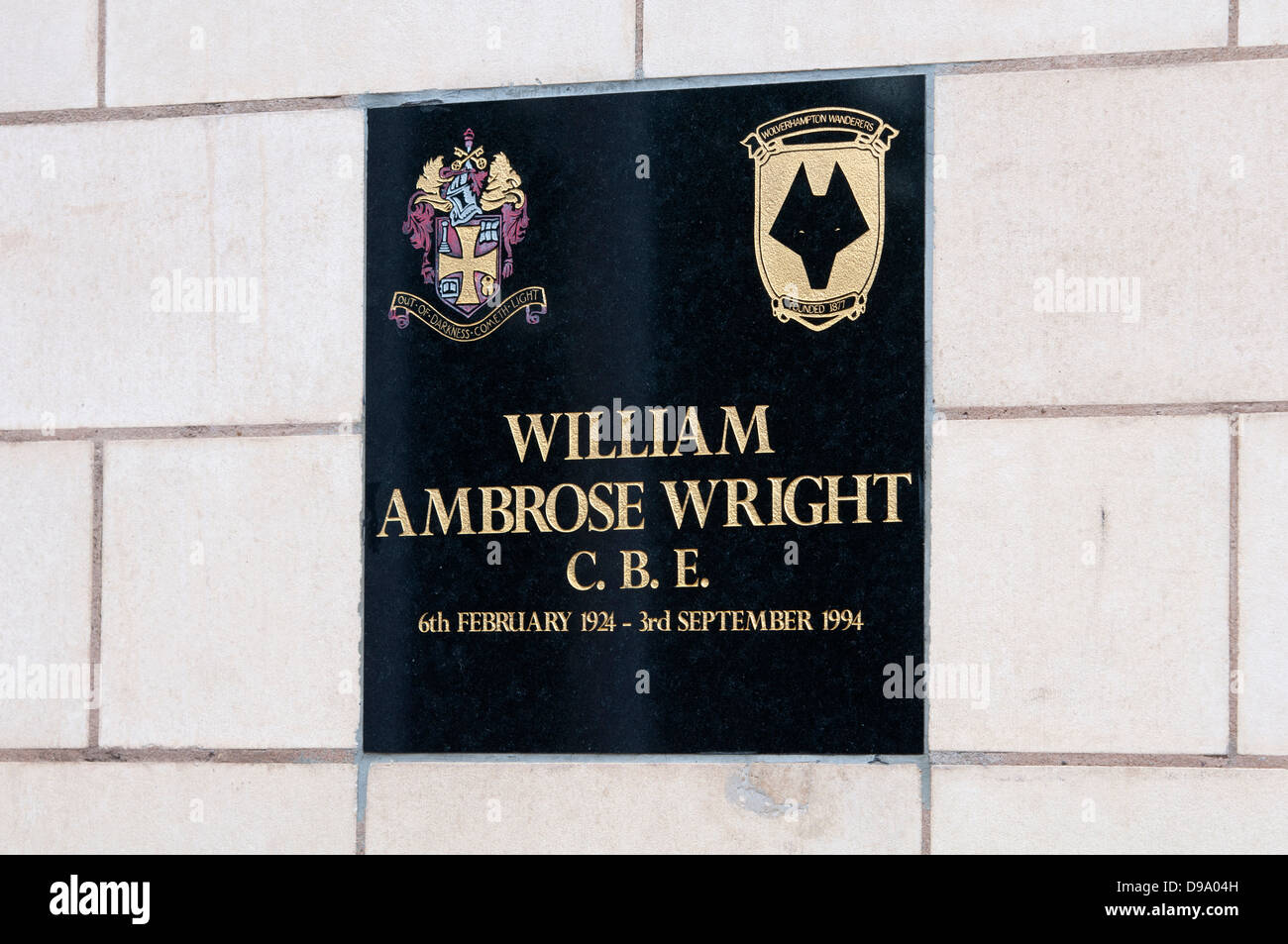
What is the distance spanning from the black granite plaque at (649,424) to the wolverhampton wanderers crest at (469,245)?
1 centimetres

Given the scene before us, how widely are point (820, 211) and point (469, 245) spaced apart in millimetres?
1194

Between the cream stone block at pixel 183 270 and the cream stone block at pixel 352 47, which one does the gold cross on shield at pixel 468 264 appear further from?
the cream stone block at pixel 352 47

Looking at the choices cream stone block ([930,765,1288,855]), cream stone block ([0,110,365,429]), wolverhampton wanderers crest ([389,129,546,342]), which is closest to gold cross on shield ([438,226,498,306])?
wolverhampton wanderers crest ([389,129,546,342])

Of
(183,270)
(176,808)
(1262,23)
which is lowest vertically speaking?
(176,808)

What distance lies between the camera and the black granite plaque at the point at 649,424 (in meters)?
4.57

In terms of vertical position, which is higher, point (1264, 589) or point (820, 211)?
point (820, 211)

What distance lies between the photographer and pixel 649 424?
4.69 meters

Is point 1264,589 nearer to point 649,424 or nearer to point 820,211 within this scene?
point 820,211

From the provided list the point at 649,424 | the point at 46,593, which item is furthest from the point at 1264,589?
the point at 46,593

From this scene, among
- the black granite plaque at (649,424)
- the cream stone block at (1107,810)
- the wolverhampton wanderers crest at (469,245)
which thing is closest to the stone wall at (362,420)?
the cream stone block at (1107,810)

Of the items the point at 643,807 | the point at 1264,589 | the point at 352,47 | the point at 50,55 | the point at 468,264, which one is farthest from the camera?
the point at 50,55

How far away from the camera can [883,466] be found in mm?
4566
